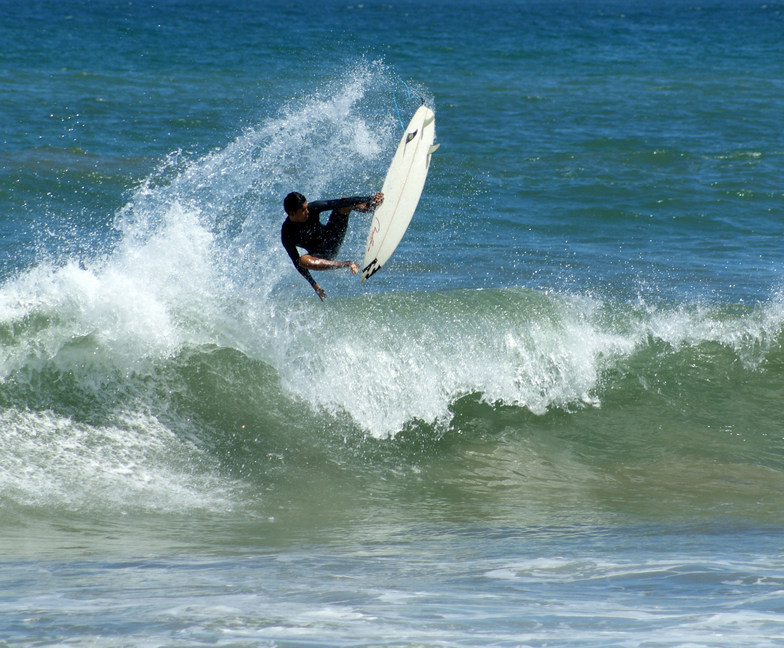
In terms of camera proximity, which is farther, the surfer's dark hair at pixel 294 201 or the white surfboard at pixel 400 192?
the white surfboard at pixel 400 192

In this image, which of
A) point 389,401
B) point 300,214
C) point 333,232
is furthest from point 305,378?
point 300,214

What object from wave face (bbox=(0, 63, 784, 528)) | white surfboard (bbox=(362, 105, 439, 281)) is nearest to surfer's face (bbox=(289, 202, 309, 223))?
white surfboard (bbox=(362, 105, 439, 281))

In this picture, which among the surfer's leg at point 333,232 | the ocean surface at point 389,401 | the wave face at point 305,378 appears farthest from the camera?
the surfer's leg at point 333,232

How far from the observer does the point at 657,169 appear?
18891mm

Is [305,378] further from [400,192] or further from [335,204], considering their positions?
[400,192]

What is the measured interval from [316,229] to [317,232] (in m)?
0.03

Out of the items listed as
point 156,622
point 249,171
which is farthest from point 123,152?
point 156,622

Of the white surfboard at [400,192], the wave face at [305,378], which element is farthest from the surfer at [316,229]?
the wave face at [305,378]

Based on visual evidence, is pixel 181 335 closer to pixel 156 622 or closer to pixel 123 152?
pixel 156 622

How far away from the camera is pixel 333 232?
8156 mm

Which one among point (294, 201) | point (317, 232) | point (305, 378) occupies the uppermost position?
point (294, 201)

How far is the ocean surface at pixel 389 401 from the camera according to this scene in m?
4.90

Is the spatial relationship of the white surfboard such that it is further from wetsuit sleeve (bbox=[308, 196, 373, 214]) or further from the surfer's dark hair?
the surfer's dark hair

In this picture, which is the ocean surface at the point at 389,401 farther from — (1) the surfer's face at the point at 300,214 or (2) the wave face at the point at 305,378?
(1) the surfer's face at the point at 300,214
